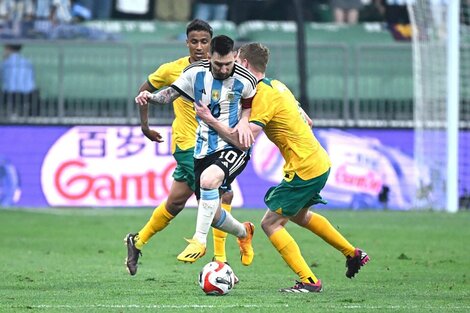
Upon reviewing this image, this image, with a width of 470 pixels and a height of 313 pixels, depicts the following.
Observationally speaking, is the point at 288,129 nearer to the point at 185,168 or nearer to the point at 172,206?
the point at 185,168

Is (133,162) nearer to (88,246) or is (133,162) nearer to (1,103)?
(1,103)

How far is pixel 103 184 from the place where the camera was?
19.3 meters

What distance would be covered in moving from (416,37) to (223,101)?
1151 cm

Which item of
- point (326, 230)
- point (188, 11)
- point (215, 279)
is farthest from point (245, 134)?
point (188, 11)

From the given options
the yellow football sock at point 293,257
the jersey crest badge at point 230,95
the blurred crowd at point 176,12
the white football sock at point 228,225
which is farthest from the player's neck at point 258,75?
the blurred crowd at point 176,12

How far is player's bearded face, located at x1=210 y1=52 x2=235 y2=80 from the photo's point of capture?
8.79 metres

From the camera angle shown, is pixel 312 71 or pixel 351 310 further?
pixel 312 71

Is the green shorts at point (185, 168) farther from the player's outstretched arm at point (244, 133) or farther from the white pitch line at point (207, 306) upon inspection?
the white pitch line at point (207, 306)

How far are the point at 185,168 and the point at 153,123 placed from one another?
9.61 meters

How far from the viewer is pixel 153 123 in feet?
65.4

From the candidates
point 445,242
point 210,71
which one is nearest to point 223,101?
point 210,71

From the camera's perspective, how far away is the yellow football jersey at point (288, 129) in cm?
903

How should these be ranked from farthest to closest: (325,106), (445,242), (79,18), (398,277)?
(79,18)
(325,106)
(445,242)
(398,277)

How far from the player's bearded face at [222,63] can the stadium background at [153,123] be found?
1039 cm
